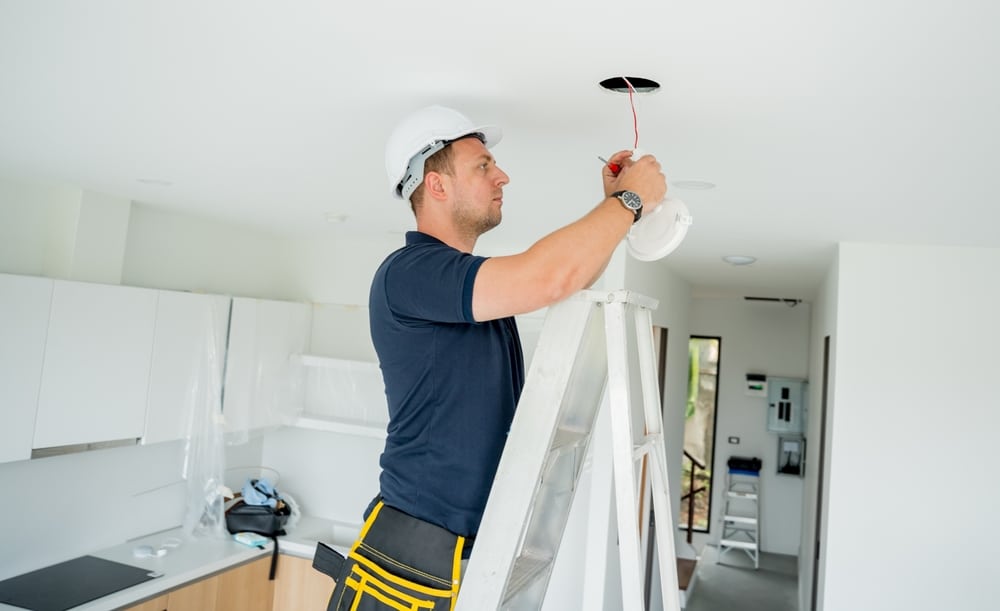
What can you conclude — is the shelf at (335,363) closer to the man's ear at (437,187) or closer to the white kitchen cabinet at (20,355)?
the white kitchen cabinet at (20,355)

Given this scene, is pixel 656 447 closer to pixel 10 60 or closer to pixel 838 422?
pixel 10 60

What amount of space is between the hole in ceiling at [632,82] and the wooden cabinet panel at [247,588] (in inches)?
116

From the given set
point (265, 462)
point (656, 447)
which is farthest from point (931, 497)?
point (265, 462)

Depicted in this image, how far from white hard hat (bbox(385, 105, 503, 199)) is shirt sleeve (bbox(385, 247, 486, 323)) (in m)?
0.20

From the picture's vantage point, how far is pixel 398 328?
1.37 metres

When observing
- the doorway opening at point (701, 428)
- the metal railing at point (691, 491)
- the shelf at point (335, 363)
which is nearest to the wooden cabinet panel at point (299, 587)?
the shelf at point (335, 363)

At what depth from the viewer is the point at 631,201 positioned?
127cm

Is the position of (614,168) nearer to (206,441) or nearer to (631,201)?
(631,201)

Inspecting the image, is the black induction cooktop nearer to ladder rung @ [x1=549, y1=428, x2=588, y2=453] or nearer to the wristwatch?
ladder rung @ [x1=549, y1=428, x2=588, y2=453]

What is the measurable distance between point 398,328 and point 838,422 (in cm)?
233

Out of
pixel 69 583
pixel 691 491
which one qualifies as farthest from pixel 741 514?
pixel 69 583

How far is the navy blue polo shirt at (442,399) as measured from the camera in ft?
4.45

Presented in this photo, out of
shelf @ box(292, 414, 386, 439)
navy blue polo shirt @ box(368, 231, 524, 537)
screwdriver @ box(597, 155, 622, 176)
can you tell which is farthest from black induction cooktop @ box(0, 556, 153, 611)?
screwdriver @ box(597, 155, 622, 176)

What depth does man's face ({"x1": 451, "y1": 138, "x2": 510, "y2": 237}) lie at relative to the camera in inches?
57.2
